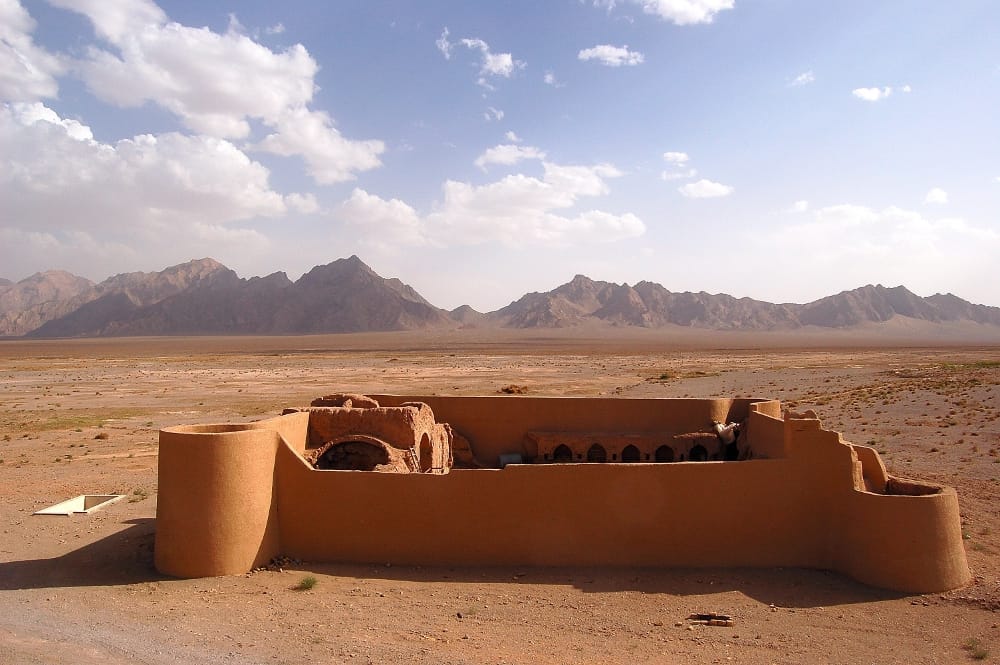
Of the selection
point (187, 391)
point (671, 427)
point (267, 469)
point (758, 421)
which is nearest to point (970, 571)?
point (758, 421)

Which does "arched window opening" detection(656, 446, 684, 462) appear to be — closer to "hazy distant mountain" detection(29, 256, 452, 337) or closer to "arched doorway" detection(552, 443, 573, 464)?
"arched doorway" detection(552, 443, 573, 464)

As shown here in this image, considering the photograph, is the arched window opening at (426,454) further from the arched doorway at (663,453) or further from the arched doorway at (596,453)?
the arched doorway at (663,453)

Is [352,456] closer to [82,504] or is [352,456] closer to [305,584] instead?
[305,584]

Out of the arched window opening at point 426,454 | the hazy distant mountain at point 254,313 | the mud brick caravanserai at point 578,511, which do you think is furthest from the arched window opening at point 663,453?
the hazy distant mountain at point 254,313

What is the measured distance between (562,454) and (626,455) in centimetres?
149

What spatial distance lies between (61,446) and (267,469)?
15758 mm

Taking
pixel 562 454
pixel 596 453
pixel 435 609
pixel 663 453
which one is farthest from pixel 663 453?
pixel 435 609

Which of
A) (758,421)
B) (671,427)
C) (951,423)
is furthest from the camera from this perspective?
(951,423)

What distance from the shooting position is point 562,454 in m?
16.6

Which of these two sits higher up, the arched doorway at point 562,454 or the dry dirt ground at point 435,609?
the arched doorway at point 562,454

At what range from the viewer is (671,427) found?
16734 millimetres

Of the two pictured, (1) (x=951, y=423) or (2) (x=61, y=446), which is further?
(1) (x=951, y=423)

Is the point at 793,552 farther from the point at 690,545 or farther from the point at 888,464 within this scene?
the point at 888,464

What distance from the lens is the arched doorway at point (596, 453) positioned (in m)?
16.6
